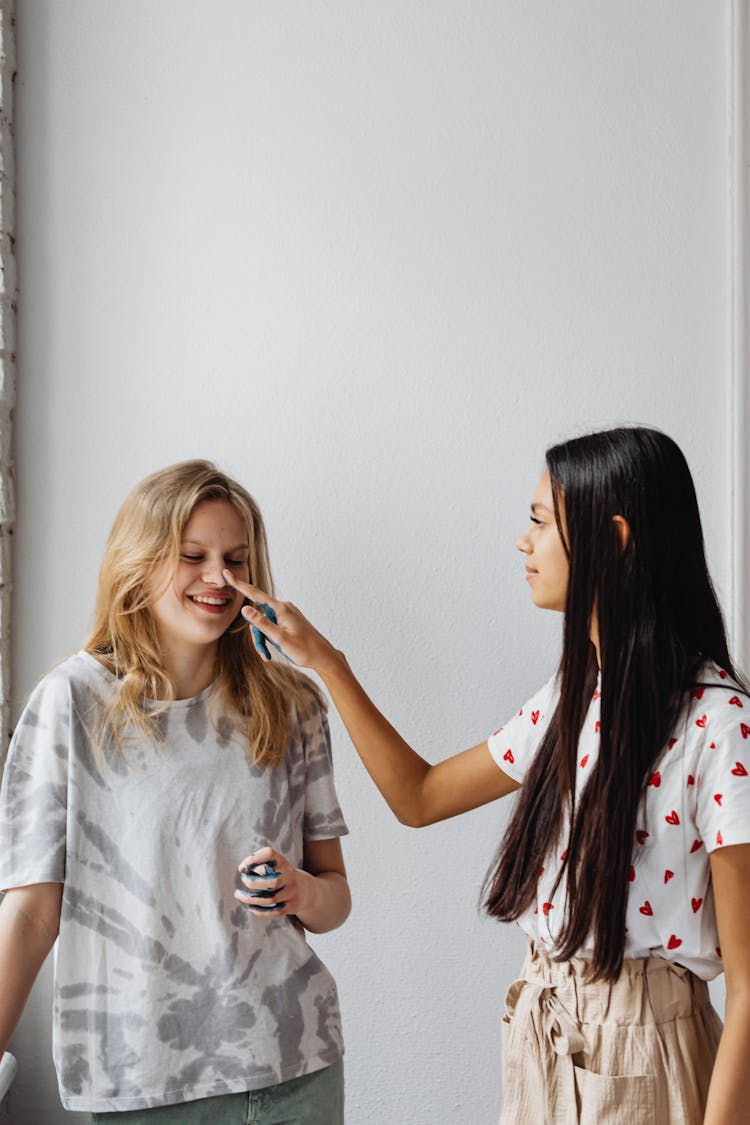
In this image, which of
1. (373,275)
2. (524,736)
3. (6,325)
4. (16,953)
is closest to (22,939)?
(16,953)

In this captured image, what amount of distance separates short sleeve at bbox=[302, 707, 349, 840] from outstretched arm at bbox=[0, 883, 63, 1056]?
1.04 feet

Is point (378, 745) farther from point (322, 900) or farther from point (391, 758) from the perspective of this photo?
point (322, 900)

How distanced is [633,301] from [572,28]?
1.44 feet

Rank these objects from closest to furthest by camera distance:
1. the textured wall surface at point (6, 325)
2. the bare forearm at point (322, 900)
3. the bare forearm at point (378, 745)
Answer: the bare forearm at point (322, 900), the bare forearm at point (378, 745), the textured wall surface at point (6, 325)

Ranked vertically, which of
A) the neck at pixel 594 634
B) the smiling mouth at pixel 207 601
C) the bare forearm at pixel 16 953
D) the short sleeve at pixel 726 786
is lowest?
the bare forearm at pixel 16 953

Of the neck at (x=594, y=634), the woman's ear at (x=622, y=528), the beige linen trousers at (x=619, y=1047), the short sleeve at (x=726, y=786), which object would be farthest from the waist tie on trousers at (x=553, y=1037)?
the woman's ear at (x=622, y=528)

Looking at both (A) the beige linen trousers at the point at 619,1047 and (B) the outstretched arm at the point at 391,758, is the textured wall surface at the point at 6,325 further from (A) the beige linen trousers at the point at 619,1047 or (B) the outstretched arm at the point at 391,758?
(A) the beige linen trousers at the point at 619,1047

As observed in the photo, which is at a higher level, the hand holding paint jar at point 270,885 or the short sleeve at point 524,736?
the short sleeve at point 524,736

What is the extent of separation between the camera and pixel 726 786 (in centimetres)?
111

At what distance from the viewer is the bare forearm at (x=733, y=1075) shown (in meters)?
1.08

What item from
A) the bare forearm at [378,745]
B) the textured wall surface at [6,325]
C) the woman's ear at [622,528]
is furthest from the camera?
the textured wall surface at [6,325]

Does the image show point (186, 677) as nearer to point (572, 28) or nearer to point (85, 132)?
point (85, 132)

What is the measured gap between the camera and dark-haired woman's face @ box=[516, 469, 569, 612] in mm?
1262

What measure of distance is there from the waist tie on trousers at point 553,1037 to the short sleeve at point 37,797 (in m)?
0.54
